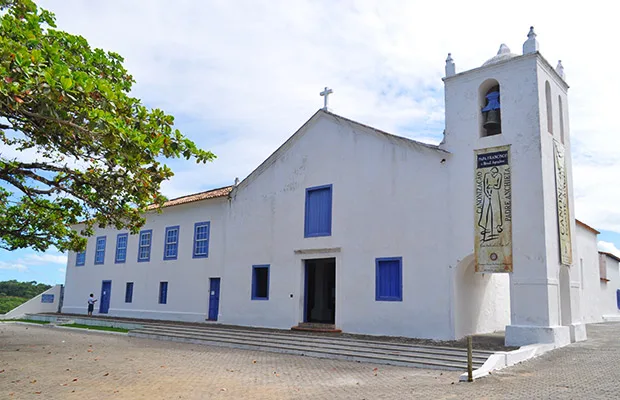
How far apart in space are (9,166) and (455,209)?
10732 millimetres

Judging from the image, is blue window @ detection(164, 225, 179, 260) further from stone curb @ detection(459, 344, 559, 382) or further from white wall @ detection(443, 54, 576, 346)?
stone curb @ detection(459, 344, 559, 382)

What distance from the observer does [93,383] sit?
9.34 metres

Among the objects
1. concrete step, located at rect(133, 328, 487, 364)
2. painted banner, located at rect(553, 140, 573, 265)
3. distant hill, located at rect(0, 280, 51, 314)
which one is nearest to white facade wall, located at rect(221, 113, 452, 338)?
concrete step, located at rect(133, 328, 487, 364)

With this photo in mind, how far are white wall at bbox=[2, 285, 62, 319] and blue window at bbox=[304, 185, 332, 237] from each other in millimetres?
19098

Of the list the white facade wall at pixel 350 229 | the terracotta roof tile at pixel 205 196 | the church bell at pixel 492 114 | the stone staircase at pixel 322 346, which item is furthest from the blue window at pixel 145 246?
the church bell at pixel 492 114

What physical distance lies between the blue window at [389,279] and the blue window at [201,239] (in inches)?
338

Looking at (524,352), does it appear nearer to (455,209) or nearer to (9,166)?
(455,209)

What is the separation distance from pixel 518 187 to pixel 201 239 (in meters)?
13.2

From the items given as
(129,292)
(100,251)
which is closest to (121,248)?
(100,251)

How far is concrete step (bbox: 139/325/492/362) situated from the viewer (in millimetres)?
11798

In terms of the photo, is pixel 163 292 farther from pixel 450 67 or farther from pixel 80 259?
pixel 450 67

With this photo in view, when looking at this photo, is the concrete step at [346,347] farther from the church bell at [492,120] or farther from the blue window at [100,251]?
the blue window at [100,251]

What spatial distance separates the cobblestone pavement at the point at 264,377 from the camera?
27.7 ft

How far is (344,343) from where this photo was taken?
1373 cm
